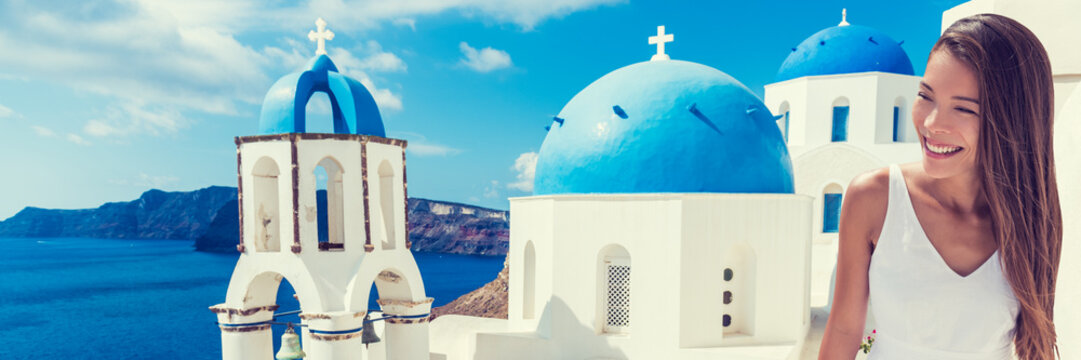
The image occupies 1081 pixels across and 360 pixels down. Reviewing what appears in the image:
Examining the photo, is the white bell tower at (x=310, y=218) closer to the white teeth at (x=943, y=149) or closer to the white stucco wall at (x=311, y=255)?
the white stucco wall at (x=311, y=255)

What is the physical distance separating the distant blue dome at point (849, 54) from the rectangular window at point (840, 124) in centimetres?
109

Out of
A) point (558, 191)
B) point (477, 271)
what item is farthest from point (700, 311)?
point (477, 271)

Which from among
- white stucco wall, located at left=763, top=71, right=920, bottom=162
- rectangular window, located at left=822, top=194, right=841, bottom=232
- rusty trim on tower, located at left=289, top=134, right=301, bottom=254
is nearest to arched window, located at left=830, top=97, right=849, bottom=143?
white stucco wall, located at left=763, top=71, right=920, bottom=162

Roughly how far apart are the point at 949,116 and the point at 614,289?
8290 mm

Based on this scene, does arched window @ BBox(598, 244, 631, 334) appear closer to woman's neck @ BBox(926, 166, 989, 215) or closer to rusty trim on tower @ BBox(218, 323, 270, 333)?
rusty trim on tower @ BBox(218, 323, 270, 333)

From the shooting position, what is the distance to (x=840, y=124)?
16078mm

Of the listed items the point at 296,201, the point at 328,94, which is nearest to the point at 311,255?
the point at 296,201

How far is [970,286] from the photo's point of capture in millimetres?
1558

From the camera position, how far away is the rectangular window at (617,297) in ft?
31.0

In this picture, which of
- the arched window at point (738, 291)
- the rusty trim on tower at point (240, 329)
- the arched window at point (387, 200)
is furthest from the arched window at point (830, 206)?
the rusty trim on tower at point (240, 329)

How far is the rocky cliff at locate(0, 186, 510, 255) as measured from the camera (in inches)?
3812

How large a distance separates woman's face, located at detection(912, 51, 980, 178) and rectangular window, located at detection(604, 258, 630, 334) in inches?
314

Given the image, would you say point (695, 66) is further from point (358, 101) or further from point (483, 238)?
point (483, 238)

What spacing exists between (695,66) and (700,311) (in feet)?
15.2
